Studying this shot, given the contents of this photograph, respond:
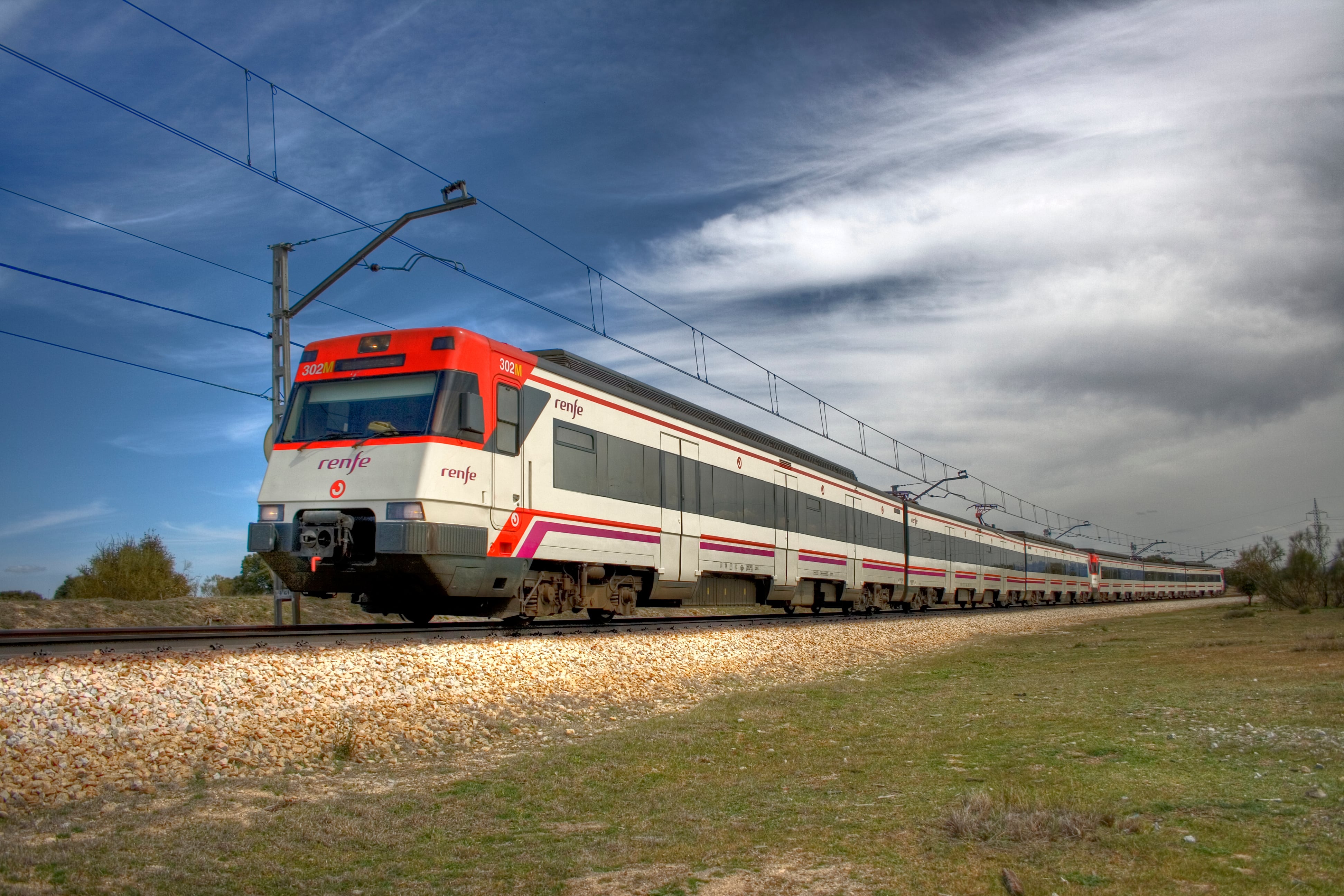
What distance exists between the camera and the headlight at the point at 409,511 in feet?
34.6

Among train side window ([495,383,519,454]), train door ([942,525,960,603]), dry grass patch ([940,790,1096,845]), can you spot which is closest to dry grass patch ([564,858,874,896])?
dry grass patch ([940,790,1096,845])

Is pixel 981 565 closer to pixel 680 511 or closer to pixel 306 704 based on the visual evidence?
pixel 680 511

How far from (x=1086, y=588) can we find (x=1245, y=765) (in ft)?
179

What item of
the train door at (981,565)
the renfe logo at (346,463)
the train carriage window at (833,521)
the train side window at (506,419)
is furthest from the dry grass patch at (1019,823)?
the train door at (981,565)

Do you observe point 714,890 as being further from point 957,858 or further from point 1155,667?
point 1155,667

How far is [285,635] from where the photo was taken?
10555 mm

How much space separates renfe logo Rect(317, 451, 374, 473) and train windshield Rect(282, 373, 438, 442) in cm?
30

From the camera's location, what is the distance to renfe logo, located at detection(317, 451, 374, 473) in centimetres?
1105

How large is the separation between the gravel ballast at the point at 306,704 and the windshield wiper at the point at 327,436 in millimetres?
3070

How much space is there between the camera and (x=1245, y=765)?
6.05 metres

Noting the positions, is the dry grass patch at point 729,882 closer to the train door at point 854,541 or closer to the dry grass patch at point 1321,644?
the dry grass patch at point 1321,644

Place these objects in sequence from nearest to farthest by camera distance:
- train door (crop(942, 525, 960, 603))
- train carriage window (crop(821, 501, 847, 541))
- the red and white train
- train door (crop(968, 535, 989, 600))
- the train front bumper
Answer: the train front bumper < the red and white train < train carriage window (crop(821, 501, 847, 541)) < train door (crop(942, 525, 960, 603)) < train door (crop(968, 535, 989, 600))

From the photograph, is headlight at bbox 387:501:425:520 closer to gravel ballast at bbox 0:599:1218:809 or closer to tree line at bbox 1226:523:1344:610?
gravel ballast at bbox 0:599:1218:809

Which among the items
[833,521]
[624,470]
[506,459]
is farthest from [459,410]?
[833,521]
